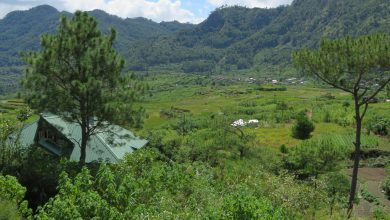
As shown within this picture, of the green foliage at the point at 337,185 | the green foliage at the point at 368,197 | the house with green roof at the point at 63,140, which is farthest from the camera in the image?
the green foliage at the point at 368,197

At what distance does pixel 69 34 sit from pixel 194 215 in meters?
14.5

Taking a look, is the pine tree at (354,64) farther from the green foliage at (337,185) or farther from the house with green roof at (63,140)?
the house with green roof at (63,140)

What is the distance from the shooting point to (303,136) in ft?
202

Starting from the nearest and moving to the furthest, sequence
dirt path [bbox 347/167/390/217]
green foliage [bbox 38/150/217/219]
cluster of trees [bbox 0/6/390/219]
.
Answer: green foliage [bbox 38/150/217/219]
cluster of trees [bbox 0/6/390/219]
dirt path [bbox 347/167/390/217]

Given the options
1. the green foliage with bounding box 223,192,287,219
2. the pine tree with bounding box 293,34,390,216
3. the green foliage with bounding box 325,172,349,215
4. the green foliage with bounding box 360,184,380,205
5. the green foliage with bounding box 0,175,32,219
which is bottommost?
the green foliage with bounding box 360,184,380,205

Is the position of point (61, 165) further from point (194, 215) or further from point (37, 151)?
point (194, 215)

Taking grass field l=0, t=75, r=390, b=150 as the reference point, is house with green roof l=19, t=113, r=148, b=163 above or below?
above

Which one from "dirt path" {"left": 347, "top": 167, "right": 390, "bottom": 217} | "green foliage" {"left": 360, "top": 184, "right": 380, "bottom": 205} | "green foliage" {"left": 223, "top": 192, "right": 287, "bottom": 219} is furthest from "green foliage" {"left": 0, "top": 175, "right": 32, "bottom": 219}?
"green foliage" {"left": 360, "top": 184, "right": 380, "bottom": 205}

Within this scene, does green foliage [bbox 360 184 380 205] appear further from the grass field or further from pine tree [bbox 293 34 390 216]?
the grass field

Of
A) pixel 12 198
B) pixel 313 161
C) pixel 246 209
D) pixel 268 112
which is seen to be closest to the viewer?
pixel 246 209

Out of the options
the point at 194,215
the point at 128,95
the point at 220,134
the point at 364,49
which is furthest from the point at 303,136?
the point at 194,215

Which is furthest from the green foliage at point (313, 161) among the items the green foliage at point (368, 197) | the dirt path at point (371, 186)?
the green foliage at point (368, 197)

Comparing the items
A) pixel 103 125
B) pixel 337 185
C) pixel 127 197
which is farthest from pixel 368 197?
pixel 127 197

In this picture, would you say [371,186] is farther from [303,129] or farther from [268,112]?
[268,112]
